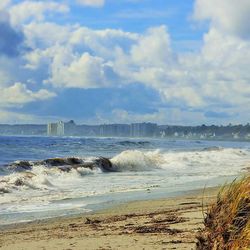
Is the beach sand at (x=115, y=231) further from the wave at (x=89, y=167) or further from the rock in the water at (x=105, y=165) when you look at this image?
the rock in the water at (x=105, y=165)

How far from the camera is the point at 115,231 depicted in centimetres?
1067

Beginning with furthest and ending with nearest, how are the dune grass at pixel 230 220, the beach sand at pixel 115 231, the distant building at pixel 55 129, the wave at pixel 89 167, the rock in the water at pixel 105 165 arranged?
the distant building at pixel 55 129 → the rock in the water at pixel 105 165 → the wave at pixel 89 167 → the beach sand at pixel 115 231 → the dune grass at pixel 230 220

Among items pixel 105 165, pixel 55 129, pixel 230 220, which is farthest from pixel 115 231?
pixel 55 129

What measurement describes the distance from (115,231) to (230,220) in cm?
576

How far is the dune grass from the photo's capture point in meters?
5.03

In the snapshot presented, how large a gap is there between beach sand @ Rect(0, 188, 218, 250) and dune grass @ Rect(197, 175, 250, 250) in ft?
7.24

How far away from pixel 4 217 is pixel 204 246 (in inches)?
371

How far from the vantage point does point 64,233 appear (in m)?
10.8

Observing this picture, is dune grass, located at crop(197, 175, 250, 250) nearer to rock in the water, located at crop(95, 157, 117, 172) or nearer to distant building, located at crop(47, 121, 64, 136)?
rock in the water, located at crop(95, 157, 117, 172)

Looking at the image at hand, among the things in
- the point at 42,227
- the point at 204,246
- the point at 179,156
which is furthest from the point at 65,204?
the point at 179,156

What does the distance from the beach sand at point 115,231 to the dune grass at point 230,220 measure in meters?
2.21

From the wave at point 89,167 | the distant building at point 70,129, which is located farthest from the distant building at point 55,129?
the wave at point 89,167

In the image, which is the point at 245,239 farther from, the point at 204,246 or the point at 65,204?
the point at 65,204

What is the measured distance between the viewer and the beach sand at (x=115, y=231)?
30.6 ft
